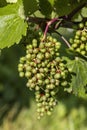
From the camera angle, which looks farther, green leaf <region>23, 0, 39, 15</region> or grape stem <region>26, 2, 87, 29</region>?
grape stem <region>26, 2, 87, 29</region>

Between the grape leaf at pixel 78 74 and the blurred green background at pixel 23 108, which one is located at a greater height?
the blurred green background at pixel 23 108

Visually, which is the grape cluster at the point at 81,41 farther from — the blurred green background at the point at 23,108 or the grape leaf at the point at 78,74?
the blurred green background at the point at 23,108

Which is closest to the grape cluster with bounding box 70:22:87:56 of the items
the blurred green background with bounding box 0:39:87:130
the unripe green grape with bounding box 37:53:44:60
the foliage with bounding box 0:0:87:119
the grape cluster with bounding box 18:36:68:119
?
the foliage with bounding box 0:0:87:119

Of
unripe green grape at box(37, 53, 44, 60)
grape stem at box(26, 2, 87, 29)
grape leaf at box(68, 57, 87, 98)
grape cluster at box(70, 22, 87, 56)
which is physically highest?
grape stem at box(26, 2, 87, 29)

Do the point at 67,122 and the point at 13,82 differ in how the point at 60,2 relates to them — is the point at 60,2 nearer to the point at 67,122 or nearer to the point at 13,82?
the point at 67,122

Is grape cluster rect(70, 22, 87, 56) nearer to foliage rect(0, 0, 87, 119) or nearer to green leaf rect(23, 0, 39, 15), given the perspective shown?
foliage rect(0, 0, 87, 119)

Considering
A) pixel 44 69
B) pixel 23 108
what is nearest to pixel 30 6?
pixel 44 69

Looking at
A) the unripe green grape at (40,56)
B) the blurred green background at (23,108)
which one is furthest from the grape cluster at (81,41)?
the blurred green background at (23,108)

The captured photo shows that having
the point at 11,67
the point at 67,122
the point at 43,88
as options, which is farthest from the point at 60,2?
the point at 11,67
